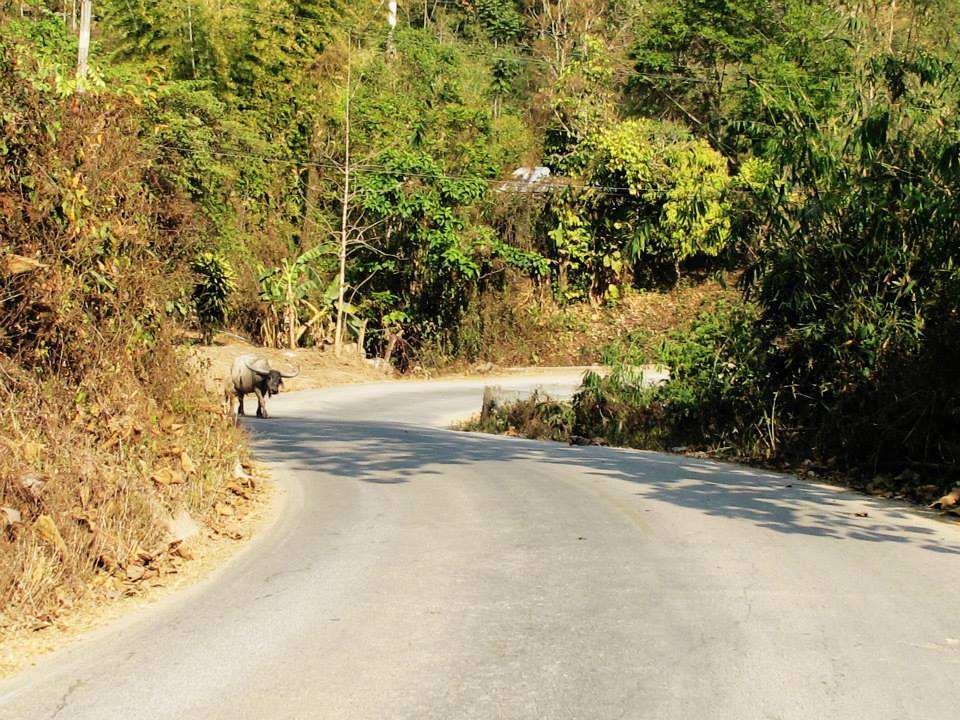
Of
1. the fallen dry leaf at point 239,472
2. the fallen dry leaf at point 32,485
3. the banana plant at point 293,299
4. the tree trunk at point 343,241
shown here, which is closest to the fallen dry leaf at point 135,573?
the fallen dry leaf at point 32,485

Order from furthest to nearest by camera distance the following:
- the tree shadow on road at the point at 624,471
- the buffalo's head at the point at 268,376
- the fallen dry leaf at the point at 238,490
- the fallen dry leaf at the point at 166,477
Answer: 1. the buffalo's head at the point at 268,376
2. the fallen dry leaf at the point at 238,490
3. the tree shadow on road at the point at 624,471
4. the fallen dry leaf at the point at 166,477

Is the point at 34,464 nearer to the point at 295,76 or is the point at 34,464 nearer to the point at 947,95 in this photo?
the point at 947,95

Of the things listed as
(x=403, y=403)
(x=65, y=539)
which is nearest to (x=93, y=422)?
(x=65, y=539)

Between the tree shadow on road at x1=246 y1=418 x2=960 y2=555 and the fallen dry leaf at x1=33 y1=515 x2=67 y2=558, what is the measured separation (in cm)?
588

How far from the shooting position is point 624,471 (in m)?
14.1

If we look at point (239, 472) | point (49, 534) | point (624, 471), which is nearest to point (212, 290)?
point (239, 472)

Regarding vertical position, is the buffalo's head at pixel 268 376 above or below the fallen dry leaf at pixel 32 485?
above

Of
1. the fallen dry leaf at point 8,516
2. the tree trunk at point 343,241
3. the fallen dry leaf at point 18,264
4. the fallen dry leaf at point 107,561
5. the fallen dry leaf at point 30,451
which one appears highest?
the tree trunk at point 343,241

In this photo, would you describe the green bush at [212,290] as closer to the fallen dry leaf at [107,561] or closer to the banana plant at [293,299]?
the banana plant at [293,299]

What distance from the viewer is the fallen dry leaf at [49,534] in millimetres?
7633

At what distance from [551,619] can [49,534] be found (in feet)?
11.5

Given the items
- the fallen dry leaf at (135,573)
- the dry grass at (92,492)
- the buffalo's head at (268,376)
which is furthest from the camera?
the buffalo's head at (268,376)

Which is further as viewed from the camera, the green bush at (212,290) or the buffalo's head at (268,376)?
the green bush at (212,290)

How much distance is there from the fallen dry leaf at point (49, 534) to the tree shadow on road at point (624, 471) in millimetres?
5883
